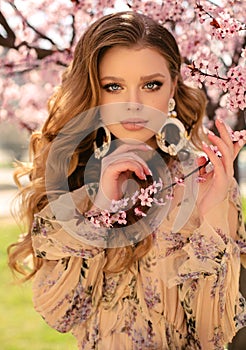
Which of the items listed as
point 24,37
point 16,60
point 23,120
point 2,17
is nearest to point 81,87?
point 2,17

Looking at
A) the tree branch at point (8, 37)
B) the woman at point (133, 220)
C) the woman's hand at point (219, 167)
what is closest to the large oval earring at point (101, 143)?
the woman at point (133, 220)

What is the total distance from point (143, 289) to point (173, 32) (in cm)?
179

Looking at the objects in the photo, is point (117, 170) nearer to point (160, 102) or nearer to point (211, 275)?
point (160, 102)

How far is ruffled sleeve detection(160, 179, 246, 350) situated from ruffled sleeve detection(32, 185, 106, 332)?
247mm

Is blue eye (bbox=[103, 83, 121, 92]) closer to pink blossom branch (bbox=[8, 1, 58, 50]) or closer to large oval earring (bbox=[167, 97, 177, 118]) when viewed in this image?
large oval earring (bbox=[167, 97, 177, 118])

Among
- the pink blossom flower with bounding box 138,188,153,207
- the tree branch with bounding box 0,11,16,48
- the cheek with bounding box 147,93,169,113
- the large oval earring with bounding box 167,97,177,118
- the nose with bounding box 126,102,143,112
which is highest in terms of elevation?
the tree branch with bounding box 0,11,16,48

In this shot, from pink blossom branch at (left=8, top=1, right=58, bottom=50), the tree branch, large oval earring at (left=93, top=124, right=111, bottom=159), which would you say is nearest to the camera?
large oval earring at (left=93, top=124, right=111, bottom=159)

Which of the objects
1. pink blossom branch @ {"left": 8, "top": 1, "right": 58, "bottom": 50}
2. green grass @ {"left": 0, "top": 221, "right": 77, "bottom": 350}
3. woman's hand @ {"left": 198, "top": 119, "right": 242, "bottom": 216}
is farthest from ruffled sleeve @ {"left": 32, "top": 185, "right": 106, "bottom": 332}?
green grass @ {"left": 0, "top": 221, "right": 77, "bottom": 350}

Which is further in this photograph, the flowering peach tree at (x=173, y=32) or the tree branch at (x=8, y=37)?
the tree branch at (x=8, y=37)

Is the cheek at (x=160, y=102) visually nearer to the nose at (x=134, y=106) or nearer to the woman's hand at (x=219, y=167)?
the nose at (x=134, y=106)

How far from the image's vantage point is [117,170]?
224cm

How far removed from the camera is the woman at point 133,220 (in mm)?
2297

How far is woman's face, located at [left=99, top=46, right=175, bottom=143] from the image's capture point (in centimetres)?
230

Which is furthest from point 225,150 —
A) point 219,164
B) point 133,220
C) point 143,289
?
point 143,289
